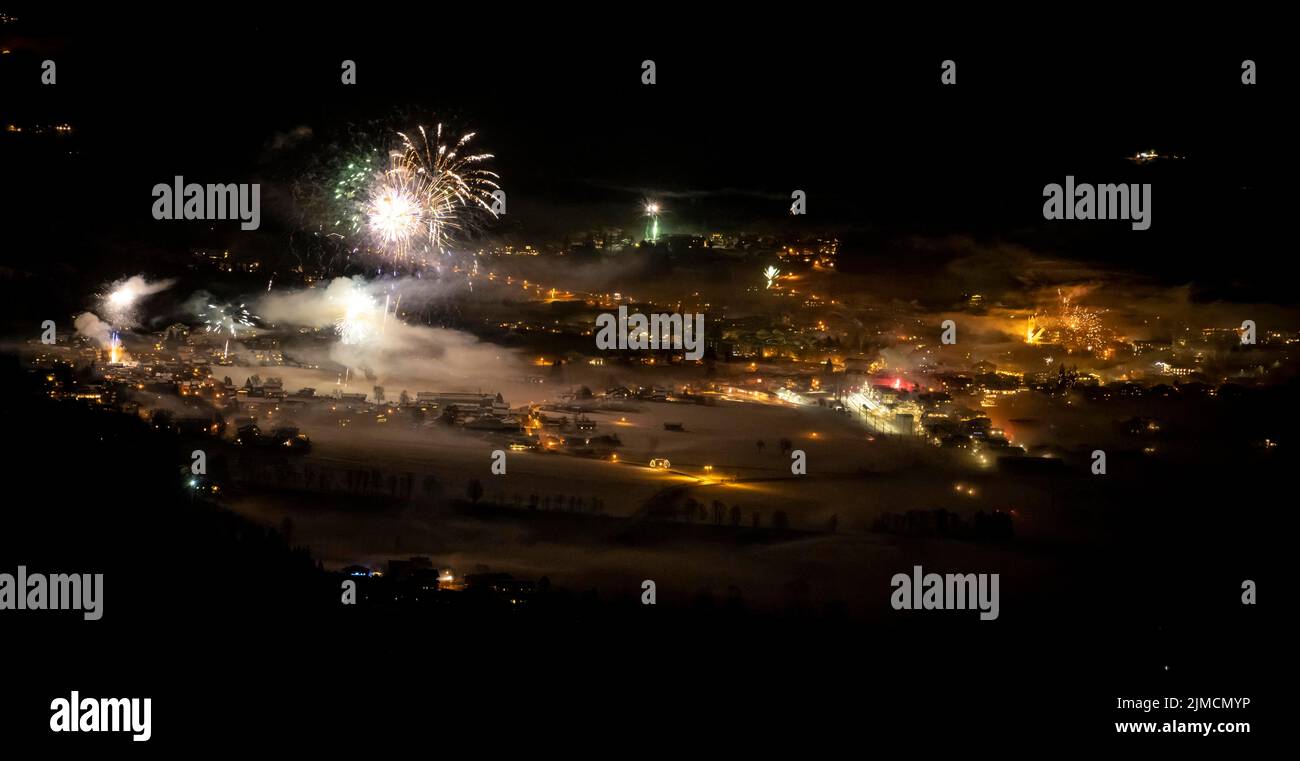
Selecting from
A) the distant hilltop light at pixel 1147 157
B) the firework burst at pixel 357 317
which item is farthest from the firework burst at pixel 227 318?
the distant hilltop light at pixel 1147 157

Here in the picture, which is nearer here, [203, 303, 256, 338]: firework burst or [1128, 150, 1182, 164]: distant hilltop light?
[1128, 150, 1182, 164]: distant hilltop light

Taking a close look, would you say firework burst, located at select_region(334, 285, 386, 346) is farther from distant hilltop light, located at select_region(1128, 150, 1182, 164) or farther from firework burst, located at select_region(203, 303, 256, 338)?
distant hilltop light, located at select_region(1128, 150, 1182, 164)

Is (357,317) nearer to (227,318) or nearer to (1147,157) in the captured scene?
(227,318)

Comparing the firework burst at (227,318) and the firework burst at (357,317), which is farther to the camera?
the firework burst at (227,318)

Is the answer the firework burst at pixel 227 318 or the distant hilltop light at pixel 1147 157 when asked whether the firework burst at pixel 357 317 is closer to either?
the firework burst at pixel 227 318

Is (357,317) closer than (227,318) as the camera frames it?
Yes

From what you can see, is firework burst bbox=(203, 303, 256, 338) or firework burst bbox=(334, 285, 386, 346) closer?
firework burst bbox=(334, 285, 386, 346)

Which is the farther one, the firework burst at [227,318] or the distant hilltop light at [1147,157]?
the firework burst at [227,318]

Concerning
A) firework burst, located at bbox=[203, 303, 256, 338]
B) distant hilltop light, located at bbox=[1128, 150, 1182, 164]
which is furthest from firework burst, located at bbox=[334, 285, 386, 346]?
distant hilltop light, located at bbox=[1128, 150, 1182, 164]

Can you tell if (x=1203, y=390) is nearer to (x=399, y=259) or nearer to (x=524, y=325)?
(x=524, y=325)

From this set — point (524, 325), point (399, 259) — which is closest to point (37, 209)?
point (399, 259)

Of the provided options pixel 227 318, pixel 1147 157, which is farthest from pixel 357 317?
pixel 1147 157
